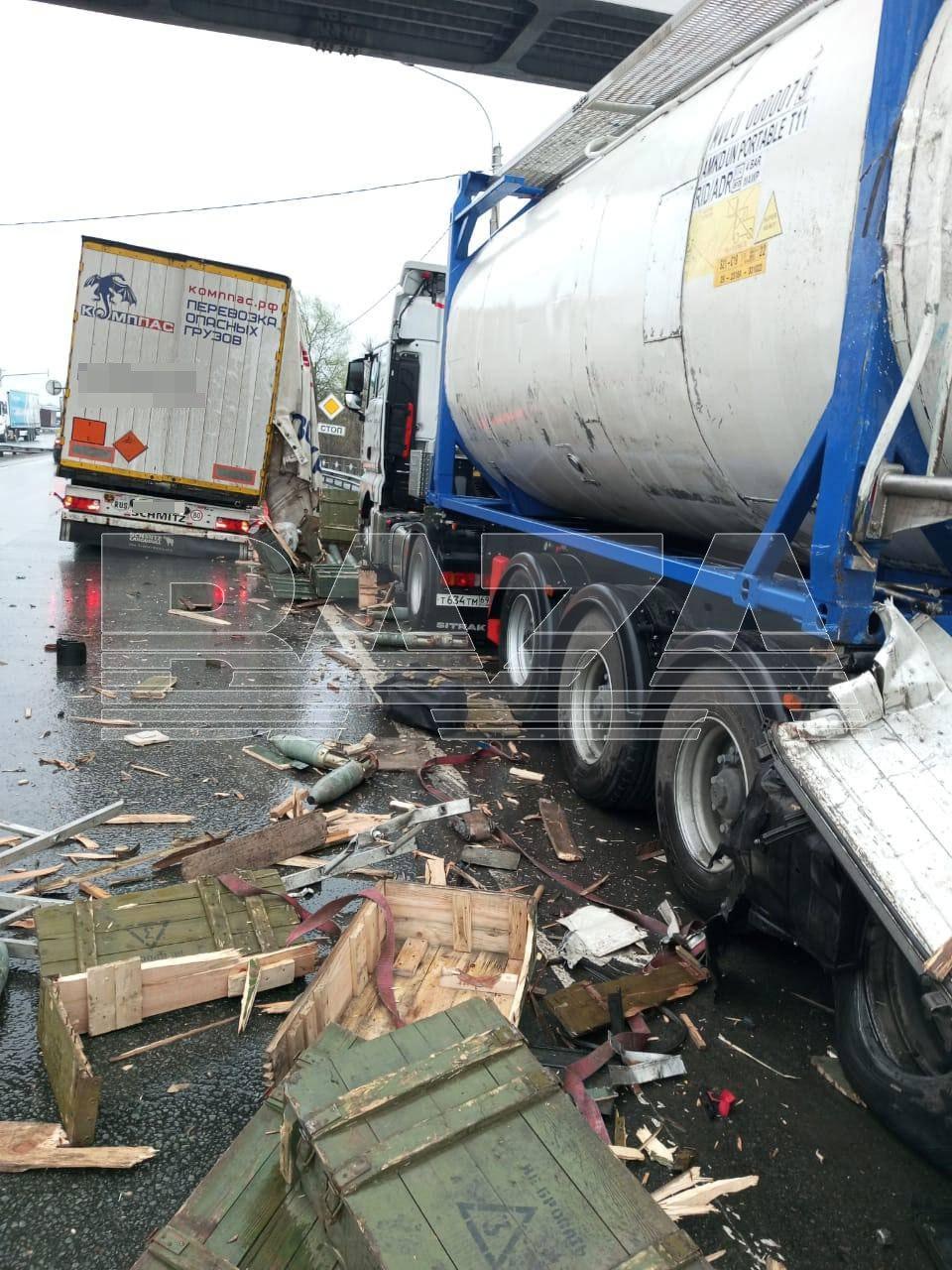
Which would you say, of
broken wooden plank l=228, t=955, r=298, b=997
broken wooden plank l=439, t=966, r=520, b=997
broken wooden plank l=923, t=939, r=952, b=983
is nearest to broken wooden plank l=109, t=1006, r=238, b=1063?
broken wooden plank l=228, t=955, r=298, b=997

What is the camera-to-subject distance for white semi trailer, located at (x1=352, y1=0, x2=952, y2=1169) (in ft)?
10.2

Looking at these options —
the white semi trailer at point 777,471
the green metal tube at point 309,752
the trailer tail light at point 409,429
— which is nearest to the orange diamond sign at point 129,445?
the trailer tail light at point 409,429

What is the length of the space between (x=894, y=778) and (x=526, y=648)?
4.64 meters

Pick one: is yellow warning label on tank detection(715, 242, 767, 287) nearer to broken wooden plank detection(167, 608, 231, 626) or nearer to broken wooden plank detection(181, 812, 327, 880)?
broken wooden plank detection(181, 812, 327, 880)

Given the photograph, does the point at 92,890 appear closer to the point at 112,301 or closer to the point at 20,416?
the point at 112,301

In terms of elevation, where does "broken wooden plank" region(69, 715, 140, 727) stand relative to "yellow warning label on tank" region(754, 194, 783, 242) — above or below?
below

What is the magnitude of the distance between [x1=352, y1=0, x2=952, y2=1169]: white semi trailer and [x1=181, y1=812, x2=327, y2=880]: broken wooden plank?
1841 millimetres

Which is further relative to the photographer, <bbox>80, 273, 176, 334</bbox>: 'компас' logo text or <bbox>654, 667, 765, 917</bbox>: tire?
<bbox>80, 273, 176, 334</bbox>: 'компас' logo text

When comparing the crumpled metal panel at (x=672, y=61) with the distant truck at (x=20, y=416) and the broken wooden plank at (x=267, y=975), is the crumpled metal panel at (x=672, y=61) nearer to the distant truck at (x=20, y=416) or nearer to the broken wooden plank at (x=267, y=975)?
the broken wooden plank at (x=267, y=975)

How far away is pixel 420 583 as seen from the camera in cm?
1066

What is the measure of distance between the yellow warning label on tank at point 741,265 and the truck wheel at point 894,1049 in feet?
8.71

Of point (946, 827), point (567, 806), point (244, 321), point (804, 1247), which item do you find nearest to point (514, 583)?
point (567, 806)

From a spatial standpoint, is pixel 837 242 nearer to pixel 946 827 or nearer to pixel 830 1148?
pixel 946 827

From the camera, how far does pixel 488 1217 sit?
81.3 inches
